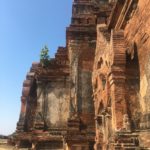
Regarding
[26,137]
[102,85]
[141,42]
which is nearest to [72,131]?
[102,85]

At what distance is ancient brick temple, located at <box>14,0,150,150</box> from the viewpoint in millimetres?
7480

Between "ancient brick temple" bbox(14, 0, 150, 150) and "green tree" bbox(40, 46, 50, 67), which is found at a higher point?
"green tree" bbox(40, 46, 50, 67)

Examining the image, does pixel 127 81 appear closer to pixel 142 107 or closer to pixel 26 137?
pixel 142 107

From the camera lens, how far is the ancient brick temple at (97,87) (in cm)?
748

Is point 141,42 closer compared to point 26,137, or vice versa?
point 141,42

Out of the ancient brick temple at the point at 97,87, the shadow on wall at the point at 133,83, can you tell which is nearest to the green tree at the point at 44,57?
the ancient brick temple at the point at 97,87

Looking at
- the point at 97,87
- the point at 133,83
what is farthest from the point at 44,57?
the point at 133,83

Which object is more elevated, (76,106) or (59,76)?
(59,76)

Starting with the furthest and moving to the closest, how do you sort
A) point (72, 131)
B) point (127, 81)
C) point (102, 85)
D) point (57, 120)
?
point (57, 120), point (72, 131), point (102, 85), point (127, 81)

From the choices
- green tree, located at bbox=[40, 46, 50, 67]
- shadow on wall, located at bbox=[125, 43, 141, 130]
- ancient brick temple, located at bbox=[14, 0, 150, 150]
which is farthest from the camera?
green tree, located at bbox=[40, 46, 50, 67]

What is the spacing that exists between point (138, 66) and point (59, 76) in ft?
22.7

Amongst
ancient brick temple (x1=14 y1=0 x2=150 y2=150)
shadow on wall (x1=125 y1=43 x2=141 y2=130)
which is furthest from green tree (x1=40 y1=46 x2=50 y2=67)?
shadow on wall (x1=125 y1=43 x2=141 y2=130)

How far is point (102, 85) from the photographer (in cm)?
1017

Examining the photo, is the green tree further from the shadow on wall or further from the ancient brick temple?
the shadow on wall
